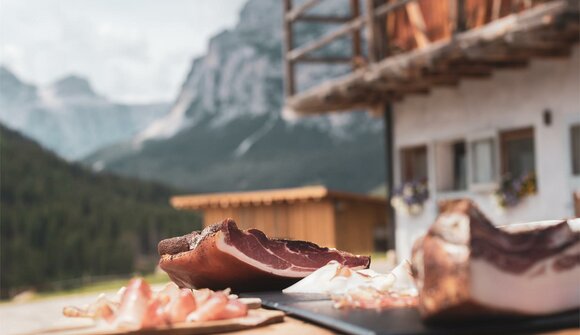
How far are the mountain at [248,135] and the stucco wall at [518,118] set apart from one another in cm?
4994

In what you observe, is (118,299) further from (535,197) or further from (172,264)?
(535,197)

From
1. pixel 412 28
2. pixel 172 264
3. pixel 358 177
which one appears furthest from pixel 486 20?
pixel 358 177

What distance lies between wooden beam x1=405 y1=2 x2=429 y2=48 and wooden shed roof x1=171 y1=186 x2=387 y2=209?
4233mm

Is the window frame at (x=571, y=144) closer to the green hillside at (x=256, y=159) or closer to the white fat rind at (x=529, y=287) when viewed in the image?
the white fat rind at (x=529, y=287)

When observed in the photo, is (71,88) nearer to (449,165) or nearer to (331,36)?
(449,165)

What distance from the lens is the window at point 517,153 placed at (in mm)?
12109

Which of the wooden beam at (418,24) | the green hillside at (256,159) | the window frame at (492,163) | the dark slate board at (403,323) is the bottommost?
the dark slate board at (403,323)

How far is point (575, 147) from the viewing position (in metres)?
11.3

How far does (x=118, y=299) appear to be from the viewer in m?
2.36

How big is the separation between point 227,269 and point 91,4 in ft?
326

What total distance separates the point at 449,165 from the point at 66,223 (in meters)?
13.4

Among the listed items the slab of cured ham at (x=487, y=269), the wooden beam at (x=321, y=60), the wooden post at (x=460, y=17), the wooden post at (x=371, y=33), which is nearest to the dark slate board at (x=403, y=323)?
the slab of cured ham at (x=487, y=269)

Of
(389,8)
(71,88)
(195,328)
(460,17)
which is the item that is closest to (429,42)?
(389,8)

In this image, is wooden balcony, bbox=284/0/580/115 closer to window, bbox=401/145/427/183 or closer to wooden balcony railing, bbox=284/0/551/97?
wooden balcony railing, bbox=284/0/551/97
